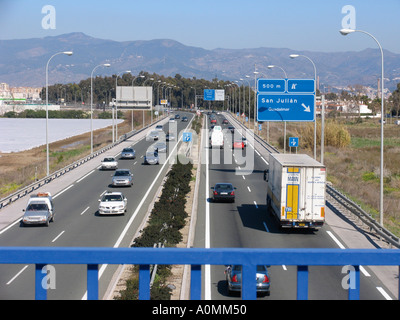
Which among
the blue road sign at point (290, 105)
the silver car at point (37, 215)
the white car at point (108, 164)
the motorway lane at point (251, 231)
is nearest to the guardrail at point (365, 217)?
the motorway lane at point (251, 231)

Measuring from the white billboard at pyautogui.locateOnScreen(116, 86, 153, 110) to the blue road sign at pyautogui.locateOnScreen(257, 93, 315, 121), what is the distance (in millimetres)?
Answer: 54640

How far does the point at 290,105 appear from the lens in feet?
141

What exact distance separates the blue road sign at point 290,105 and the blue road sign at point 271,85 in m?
0.46

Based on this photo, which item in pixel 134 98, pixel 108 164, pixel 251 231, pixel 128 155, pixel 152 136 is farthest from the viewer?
pixel 134 98

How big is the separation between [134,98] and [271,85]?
5505 cm

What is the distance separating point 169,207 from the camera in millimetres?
31531

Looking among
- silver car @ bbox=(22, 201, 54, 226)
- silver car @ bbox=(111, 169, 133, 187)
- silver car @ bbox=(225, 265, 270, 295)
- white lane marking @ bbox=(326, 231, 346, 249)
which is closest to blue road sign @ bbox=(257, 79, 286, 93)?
silver car @ bbox=(111, 169, 133, 187)

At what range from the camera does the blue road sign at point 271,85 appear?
43.2 m

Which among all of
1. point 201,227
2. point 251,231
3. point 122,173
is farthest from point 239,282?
point 122,173

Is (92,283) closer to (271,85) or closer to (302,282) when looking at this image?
(302,282)

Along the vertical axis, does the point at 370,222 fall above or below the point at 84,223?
above

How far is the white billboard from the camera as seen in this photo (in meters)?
95.2

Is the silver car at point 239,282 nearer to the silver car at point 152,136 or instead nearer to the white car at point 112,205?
the white car at point 112,205
